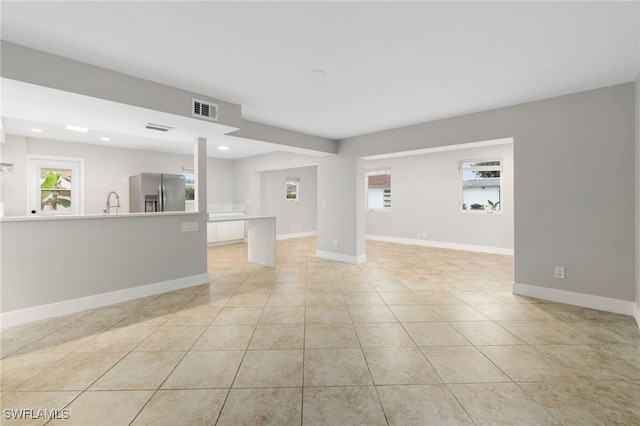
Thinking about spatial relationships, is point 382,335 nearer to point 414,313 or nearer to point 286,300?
point 414,313

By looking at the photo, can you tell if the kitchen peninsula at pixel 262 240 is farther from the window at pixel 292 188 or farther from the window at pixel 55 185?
the window at pixel 292 188

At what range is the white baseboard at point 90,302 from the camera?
2772 mm

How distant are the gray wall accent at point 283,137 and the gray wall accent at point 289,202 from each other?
3.36m

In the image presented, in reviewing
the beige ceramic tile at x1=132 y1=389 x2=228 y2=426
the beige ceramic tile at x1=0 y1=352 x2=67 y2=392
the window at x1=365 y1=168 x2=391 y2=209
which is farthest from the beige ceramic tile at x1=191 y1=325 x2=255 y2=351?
the window at x1=365 y1=168 x2=391 y2=209

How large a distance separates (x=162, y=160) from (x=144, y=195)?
4.34ft

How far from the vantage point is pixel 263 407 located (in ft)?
5.43

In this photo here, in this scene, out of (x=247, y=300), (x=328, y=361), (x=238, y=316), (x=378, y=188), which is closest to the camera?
(x=328, y=361)

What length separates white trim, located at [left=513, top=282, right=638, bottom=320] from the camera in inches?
119

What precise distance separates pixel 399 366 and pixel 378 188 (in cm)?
716

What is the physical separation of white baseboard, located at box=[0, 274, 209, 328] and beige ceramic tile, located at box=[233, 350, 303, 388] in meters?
2.22

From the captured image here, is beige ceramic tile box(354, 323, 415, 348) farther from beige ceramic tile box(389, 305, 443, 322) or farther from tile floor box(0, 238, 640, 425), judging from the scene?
beige ceramic tile box(389, 305, 443, 322)

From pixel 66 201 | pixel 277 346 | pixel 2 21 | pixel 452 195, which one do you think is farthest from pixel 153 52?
pixel 452 195

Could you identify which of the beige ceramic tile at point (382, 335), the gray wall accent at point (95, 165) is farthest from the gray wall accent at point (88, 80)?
the gray wall accent at point (95, 165)

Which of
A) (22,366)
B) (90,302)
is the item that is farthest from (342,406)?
(90,302)
